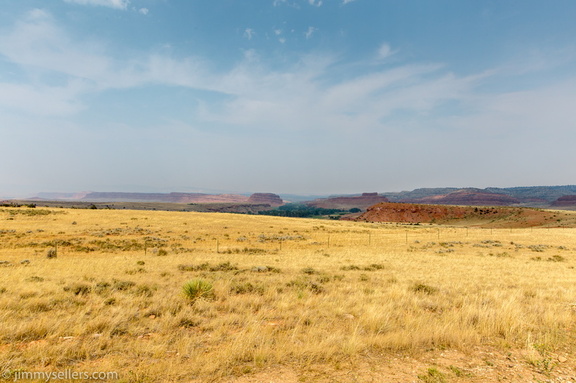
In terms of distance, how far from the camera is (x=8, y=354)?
5.38 m

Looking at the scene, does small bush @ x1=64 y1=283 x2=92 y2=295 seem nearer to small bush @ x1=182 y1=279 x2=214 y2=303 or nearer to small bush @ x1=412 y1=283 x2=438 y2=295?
small bush @ x1=182 y1=279 x2=214 y2=303

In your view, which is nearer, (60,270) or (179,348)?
(179,348)

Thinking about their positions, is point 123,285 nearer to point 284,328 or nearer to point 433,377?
point 284,328

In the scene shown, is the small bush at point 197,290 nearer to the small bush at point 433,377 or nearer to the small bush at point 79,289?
the small bush at point 79,289

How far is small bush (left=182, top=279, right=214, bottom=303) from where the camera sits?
31.7 feet

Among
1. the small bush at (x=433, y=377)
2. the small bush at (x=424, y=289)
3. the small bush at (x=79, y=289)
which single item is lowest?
the small bush at (x=424, y=289)

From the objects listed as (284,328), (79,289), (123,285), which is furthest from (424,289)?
(79,289)

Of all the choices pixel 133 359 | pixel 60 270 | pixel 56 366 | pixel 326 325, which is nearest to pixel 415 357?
pixel 326 325

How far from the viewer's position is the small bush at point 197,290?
31.7 ft

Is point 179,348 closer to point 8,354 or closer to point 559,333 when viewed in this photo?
point 8,354

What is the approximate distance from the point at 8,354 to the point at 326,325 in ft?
21.6

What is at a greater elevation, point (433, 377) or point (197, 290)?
Result: point (433, 377)

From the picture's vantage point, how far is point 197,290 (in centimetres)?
991

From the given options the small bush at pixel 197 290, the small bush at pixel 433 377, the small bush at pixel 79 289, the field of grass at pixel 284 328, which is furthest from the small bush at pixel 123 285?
the small bush at pixel 433 377
